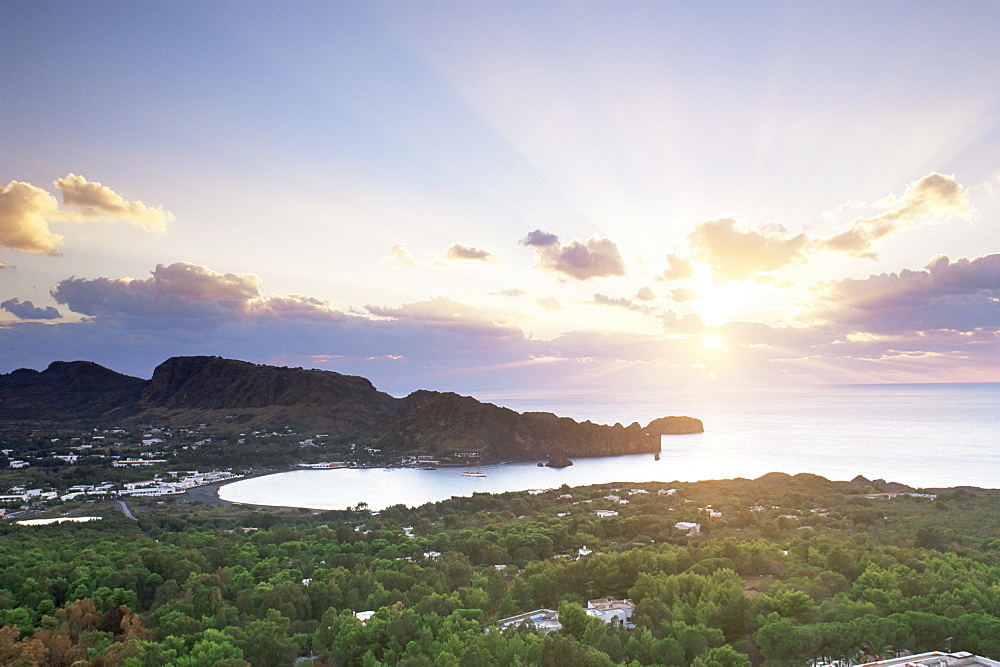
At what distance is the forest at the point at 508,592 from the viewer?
541 inches

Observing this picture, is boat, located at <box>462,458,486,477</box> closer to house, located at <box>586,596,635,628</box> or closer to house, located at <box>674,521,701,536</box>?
house, located at <box>674,521,701,536</box>

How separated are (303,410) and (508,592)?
97772 mm

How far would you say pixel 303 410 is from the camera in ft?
361

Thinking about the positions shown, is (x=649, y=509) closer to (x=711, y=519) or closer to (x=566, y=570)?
(x=711, y=519)

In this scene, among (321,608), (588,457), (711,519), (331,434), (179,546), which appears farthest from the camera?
(331,434)

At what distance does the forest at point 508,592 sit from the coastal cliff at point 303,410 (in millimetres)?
56057

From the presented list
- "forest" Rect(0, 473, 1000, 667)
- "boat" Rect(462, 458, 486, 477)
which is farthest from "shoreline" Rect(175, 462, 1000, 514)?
"boat" Rect(462, 458, 486, 477)

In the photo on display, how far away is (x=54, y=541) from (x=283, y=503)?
23.9 metres

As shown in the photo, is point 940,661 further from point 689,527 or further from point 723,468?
point 723,468

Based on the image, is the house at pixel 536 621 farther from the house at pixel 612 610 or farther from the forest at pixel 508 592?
the house at pixel 612 610

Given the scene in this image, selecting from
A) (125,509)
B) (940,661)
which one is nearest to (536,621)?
(940,661)

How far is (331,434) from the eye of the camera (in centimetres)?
9488

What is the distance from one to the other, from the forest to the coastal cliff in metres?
56.1

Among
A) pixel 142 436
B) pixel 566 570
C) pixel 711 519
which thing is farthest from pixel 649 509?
pixel 142 436
